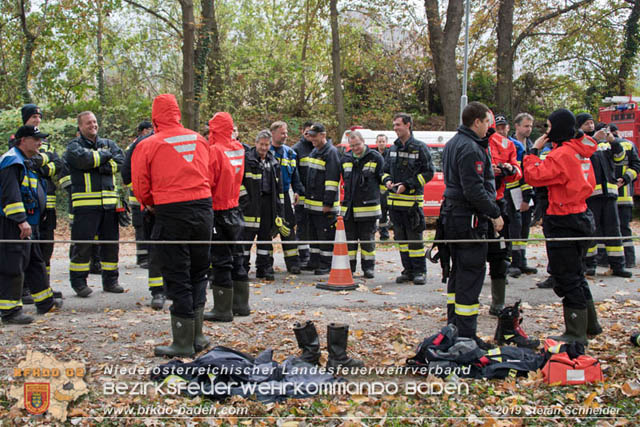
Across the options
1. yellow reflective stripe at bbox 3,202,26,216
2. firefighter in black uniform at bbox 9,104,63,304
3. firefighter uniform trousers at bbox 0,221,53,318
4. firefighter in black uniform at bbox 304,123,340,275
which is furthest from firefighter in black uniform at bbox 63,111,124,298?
firefighter in black uniform at bbox 304,123,340,275

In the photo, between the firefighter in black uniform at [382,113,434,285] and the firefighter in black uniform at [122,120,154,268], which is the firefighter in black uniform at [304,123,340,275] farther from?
the firefighter in black uniform at [122,120,154,268]

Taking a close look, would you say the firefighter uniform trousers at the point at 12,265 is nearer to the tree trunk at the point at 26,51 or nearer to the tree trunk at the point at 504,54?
the tree trunk at the point at 26,51

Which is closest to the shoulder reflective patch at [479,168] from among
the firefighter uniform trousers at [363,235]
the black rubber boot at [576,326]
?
the black rubber boot at [576,326]

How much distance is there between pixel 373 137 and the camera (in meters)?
14.4

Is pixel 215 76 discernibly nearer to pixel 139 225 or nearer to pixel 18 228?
pixel 139 225

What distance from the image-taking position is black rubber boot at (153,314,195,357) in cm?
542

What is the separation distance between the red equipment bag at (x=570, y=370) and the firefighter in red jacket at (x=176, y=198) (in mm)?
3138

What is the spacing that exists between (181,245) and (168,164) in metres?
0.74

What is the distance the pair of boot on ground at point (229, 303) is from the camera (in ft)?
21.4

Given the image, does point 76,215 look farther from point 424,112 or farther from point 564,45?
point 564,45

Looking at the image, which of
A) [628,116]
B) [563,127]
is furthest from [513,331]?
[628,116]

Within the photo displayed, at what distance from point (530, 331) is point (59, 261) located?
29.4 feet

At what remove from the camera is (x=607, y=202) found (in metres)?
9.22

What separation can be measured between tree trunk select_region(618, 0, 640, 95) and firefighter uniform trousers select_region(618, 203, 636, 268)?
58.2ft
